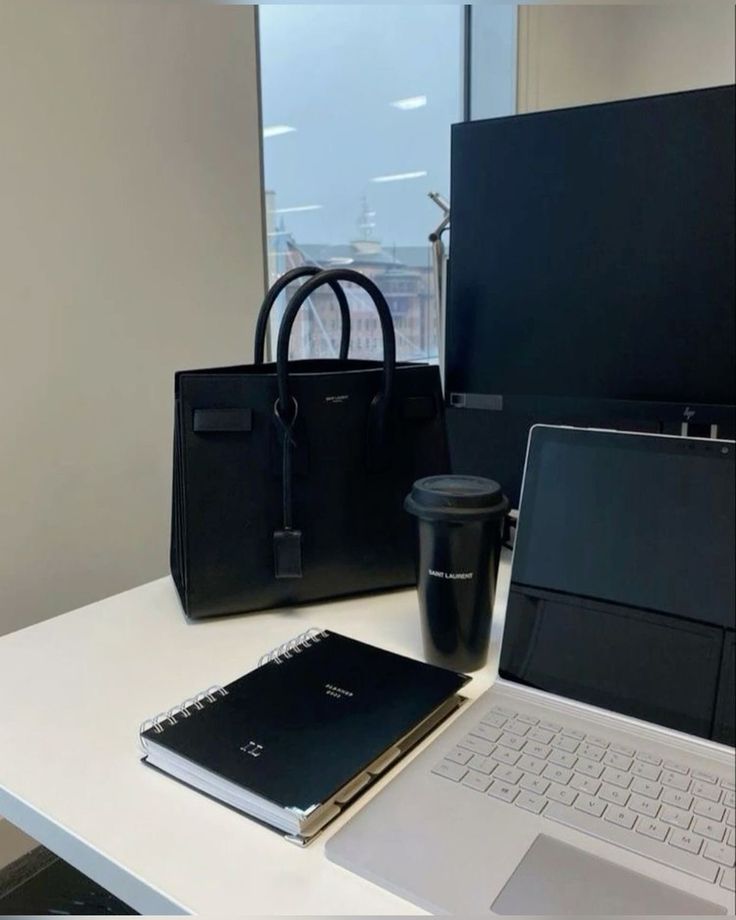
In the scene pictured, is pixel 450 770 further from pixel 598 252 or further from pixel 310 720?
pixel 598 252

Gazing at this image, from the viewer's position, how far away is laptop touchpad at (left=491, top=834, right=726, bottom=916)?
39cm

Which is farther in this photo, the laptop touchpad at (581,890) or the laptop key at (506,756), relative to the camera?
the laptop key at (506,756)

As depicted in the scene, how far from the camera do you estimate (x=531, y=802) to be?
473 mm

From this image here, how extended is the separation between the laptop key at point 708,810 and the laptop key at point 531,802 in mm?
90

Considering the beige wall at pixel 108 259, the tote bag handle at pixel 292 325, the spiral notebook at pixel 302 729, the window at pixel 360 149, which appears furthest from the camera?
the window at pixel 360 149

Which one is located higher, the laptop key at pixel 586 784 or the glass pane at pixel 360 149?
the glass pane at pixel 360 149

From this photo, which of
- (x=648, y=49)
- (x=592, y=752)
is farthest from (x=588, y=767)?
(x=648, y=49)

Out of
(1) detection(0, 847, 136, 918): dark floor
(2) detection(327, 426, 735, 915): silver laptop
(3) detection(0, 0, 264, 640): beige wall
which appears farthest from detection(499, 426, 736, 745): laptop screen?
(3) detection(0, 0, 264, 640): beige wall

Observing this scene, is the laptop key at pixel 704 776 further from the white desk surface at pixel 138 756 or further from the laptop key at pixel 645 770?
the white desk surface at pixel 138 756

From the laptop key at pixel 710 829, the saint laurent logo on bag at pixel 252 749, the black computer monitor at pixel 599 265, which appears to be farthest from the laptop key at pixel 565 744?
the black computer monitor at pixel 599 265

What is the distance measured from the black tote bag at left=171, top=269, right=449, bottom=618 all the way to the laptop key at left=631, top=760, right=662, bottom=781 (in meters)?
0.40

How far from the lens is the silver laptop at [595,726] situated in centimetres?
42

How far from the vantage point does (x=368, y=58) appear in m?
1.68

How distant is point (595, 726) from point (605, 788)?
68mm
